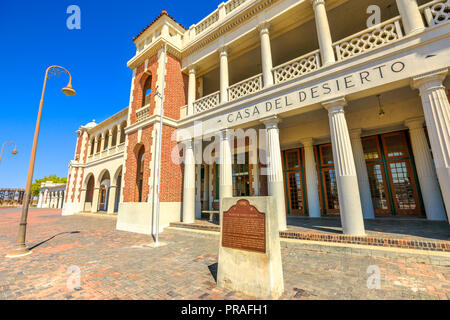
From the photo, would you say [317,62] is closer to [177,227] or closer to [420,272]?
[420,272]

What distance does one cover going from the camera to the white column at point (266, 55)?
743 centimetres

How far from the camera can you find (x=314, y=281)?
3.46 m

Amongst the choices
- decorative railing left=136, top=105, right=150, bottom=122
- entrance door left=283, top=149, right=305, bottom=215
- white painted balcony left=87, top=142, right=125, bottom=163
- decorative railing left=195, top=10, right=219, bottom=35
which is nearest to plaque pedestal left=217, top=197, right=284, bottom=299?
entrance door left=283, top=149, right=305, bottom=215

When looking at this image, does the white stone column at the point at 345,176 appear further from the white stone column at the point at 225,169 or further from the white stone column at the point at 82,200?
the white stone column at the point at 82,200

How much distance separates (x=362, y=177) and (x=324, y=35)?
583 centimetres

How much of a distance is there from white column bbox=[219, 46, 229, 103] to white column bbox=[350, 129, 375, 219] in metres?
5.92

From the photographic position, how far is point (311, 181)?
9.39 meters

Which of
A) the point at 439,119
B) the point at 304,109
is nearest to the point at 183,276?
the point at 304,109

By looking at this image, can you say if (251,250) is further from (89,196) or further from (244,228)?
(89,196)

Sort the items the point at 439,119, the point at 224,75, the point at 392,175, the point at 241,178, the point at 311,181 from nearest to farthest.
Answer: the point at 439,119, the point at 392,175, the point at 224,75, the point at 311,181, the point at 241,178

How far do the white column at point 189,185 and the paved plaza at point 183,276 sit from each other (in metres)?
3.47
